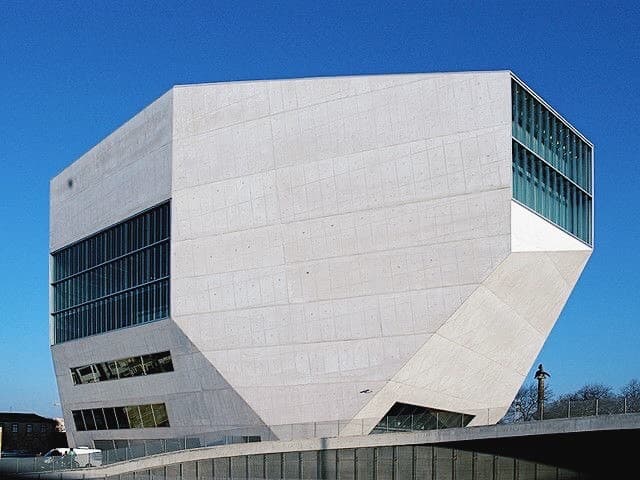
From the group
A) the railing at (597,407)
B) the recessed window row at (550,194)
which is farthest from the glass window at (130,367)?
the railing at (597,407)

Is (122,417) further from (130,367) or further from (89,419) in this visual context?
(89,419)

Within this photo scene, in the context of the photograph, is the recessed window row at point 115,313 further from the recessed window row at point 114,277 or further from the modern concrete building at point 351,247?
the recessed window row at point 114,277

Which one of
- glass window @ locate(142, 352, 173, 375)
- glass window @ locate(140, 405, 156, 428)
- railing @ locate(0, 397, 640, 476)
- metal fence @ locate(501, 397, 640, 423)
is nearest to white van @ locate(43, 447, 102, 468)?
railing @ locate(0, 397, 640, 476)

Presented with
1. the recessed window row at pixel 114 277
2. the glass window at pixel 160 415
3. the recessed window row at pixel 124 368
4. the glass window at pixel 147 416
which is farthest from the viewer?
the glass window at pixel 147 416

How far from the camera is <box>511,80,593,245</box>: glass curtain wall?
38344 millimetres

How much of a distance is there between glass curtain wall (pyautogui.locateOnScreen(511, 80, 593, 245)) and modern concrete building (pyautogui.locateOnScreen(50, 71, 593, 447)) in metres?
0.12

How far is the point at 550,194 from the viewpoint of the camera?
133 feet

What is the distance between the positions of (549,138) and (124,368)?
88.7 ft

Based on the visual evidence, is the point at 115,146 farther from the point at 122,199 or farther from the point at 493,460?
the point at 493,460

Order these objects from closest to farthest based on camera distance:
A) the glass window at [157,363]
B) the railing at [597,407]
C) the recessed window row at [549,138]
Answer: the railing at [597,407] < the recessed window row at [549,138] < the glass window at [157,363]

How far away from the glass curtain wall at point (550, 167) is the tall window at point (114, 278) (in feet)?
61.0

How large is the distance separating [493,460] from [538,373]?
14.6ft

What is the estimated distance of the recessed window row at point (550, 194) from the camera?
125ft

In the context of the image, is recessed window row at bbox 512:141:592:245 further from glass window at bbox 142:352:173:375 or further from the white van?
the white van
